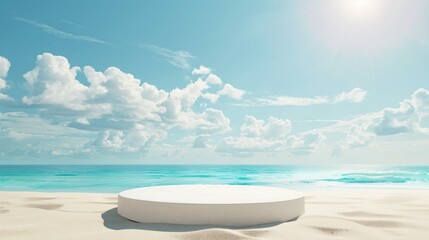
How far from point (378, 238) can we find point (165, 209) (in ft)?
9.30

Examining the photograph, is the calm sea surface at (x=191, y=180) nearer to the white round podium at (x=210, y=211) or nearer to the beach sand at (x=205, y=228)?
the beach sand at (x=205, y=228)

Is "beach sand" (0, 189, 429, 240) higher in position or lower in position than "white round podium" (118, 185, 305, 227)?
lower

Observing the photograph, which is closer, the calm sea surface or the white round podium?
the white round podium

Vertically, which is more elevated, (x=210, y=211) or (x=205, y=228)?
(x=210, y=211)

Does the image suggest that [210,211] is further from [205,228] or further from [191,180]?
[191,180]

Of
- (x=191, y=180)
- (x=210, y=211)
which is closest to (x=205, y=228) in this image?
(x=210, y=211)

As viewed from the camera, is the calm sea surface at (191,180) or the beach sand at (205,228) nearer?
the beach sand at (205,228)

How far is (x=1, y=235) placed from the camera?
14.6ft

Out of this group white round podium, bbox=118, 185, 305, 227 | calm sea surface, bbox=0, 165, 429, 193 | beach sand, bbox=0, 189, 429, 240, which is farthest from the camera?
calm sea surface, bbox=0, 165, 429, 193

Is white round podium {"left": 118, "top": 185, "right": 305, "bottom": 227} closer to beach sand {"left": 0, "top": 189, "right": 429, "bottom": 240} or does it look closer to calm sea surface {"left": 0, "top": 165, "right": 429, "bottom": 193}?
beach sand {"left": 0, "top": 189, "right": 429, "bottom": 240}

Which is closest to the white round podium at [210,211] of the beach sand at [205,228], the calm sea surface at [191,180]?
the beach sand at [205,228]

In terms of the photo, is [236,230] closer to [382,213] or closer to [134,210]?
[134,210]

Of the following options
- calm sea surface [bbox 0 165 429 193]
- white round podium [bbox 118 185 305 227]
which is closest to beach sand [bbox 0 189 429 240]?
white round podium [bbox 118 185 305 227]

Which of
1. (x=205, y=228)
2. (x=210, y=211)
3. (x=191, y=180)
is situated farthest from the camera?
(x=191, y=180)
